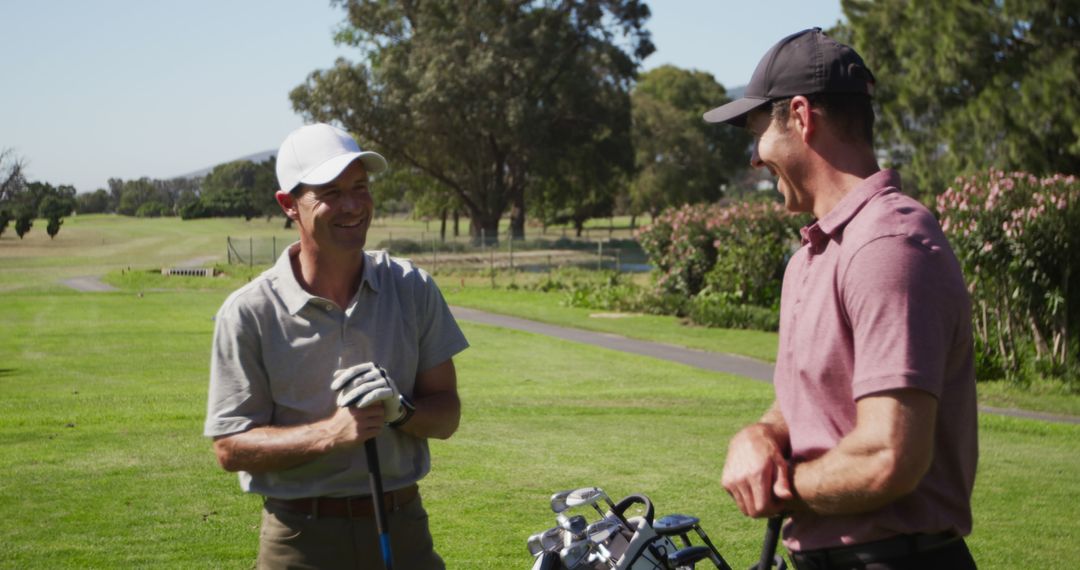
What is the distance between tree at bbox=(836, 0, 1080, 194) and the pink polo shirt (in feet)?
80.7

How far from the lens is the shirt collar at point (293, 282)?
338 cm

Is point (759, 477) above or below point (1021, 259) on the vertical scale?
below

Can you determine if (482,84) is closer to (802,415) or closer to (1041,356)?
(1041,356)

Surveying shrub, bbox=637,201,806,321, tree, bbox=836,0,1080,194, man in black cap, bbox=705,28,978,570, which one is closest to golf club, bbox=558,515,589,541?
man in black cap, bbox=705,28,978,570

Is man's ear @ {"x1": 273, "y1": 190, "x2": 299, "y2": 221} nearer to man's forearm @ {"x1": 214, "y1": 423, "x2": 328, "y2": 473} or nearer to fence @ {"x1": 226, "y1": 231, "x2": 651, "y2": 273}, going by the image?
man's forearm @ {"x1": 214, "y1": 423, "x2": 328, "y2": 473}

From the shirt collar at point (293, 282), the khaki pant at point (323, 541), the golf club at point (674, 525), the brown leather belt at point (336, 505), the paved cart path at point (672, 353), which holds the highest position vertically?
the shirt collar at point (293, 282)

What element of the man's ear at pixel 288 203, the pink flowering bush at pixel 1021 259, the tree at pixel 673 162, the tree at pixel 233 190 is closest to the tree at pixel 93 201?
the tree at pixel 233 190

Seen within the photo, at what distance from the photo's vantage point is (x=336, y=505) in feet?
11.2

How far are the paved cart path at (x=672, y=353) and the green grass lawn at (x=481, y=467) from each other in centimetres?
104

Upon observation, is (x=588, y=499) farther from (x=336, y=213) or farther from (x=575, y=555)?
(x=336, y=213)

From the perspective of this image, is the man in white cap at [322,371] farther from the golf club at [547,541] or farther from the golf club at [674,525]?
the golf club at [674,525]

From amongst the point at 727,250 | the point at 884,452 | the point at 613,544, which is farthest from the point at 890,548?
Result: the point at 727,250

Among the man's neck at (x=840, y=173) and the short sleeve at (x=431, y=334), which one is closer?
the man's neck at (x=840, y=173)

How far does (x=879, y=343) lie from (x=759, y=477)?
40cm
